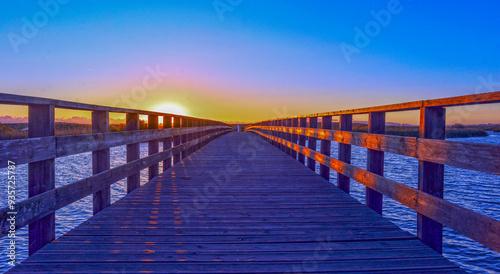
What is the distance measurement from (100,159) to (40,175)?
3.64 feet

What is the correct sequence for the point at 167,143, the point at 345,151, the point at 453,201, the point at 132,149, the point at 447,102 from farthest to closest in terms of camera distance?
the point at 453,201, the point at 167,143, the point at 345,151, the point at 132,149, the point at 447,102

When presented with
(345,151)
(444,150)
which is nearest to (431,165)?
(444,150)

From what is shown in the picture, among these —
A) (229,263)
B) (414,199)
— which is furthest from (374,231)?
(229,263)

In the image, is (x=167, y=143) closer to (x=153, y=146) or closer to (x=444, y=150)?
(x=153, y=146)

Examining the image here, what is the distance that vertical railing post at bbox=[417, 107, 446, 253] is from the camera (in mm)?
2941

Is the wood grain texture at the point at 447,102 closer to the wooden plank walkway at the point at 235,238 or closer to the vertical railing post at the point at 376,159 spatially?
the vertical railing post at the point at 376,159

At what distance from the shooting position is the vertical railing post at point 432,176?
294cm

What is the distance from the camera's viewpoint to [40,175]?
2844 mm

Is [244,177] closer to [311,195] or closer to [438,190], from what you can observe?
[311,195]

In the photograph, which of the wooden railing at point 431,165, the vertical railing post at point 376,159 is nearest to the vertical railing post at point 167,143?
the wooden railing at point 431,165

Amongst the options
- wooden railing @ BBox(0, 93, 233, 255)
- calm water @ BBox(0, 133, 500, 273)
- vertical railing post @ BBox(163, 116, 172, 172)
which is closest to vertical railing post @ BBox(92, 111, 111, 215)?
wooden railing @ BBox(0, 93, 233, 255)

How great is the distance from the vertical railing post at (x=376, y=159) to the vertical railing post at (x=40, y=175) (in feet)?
11.7

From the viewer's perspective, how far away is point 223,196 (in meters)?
4.89

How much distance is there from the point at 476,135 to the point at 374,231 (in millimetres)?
87975
